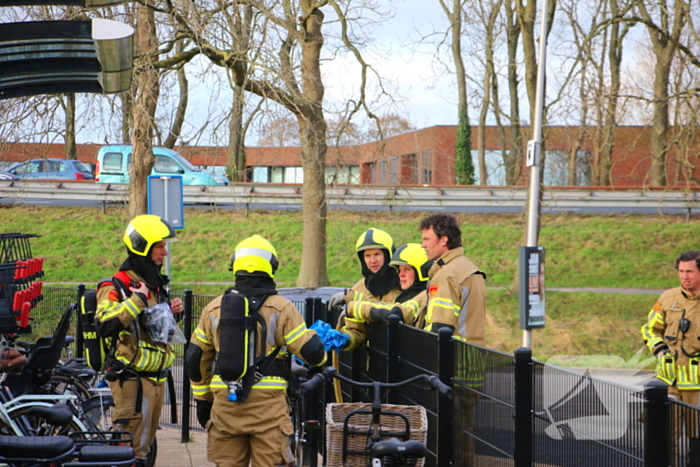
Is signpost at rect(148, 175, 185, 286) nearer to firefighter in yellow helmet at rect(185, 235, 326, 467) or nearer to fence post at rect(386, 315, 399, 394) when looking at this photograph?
fence post at rect(386, 315, 399, 394)

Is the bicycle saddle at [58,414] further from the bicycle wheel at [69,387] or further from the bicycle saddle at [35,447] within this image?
the bicycle wheel at [69,387]

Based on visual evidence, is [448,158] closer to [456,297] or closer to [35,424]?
[456,297]

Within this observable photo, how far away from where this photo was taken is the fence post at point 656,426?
320cm

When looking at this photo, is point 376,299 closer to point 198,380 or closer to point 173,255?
point 198,380

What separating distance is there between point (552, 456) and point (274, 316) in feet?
5.61

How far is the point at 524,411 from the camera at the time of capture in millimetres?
4293

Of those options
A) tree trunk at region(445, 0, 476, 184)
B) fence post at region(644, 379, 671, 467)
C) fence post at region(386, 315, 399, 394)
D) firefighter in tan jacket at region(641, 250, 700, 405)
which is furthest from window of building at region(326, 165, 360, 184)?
tree trunk at region(445, 0, 476, 184)

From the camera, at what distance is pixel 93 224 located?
2502 centimetres

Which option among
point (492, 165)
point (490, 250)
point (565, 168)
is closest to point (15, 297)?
point (490, 250)

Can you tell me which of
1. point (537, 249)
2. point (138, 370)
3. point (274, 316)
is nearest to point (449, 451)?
point (274, 316)

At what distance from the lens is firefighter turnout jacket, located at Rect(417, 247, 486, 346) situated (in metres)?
5.64

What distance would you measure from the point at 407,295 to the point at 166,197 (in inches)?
228

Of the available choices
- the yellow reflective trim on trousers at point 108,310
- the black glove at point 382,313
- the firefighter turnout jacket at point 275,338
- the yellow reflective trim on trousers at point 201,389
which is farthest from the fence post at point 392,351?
the yellow reflective trim on trousers at point 108,310

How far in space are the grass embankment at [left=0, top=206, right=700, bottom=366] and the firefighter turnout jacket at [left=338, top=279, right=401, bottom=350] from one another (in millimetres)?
11426
